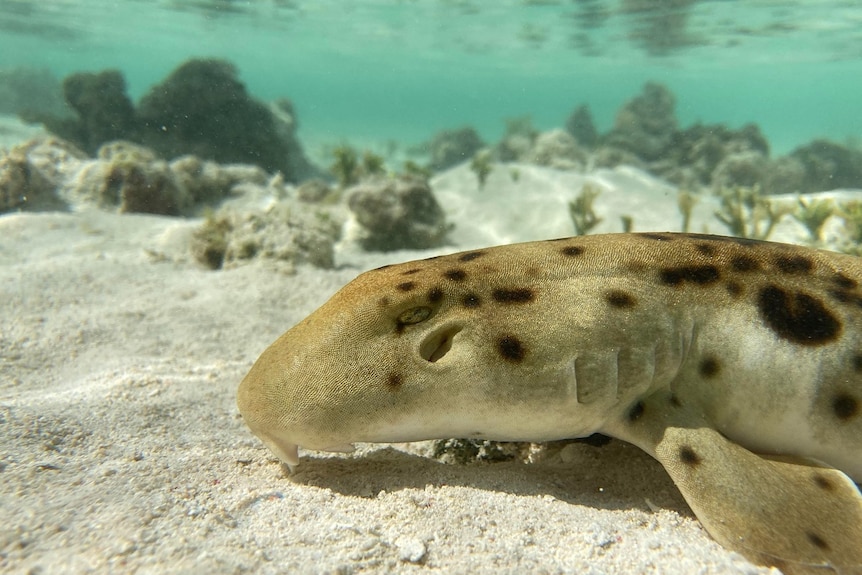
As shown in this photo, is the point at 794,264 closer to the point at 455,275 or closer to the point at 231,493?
the point at 455,275

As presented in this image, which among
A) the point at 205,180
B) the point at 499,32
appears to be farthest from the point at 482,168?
the point at 499,32

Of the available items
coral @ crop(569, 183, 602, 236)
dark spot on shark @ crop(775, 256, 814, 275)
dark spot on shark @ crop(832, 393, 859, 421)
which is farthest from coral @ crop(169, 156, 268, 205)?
dark spot on shark @ crop(832, 393, 859, 421)

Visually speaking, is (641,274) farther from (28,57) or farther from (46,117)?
(28,57)

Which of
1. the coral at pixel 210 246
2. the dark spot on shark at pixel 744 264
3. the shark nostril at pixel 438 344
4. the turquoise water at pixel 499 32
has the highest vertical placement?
the turquoise water at pixel 499 32

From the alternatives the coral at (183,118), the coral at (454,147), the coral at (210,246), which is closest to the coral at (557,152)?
the coral at (454,147)

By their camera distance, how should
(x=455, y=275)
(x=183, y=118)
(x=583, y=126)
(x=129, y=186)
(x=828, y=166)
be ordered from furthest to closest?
(x=583, y=126) → (x=828, y=166) → (x=183, y=118) → (x=129, y=186) → (x=455, y=275)

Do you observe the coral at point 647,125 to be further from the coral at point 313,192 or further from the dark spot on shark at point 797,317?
the dark spot on shark at point 797,317
